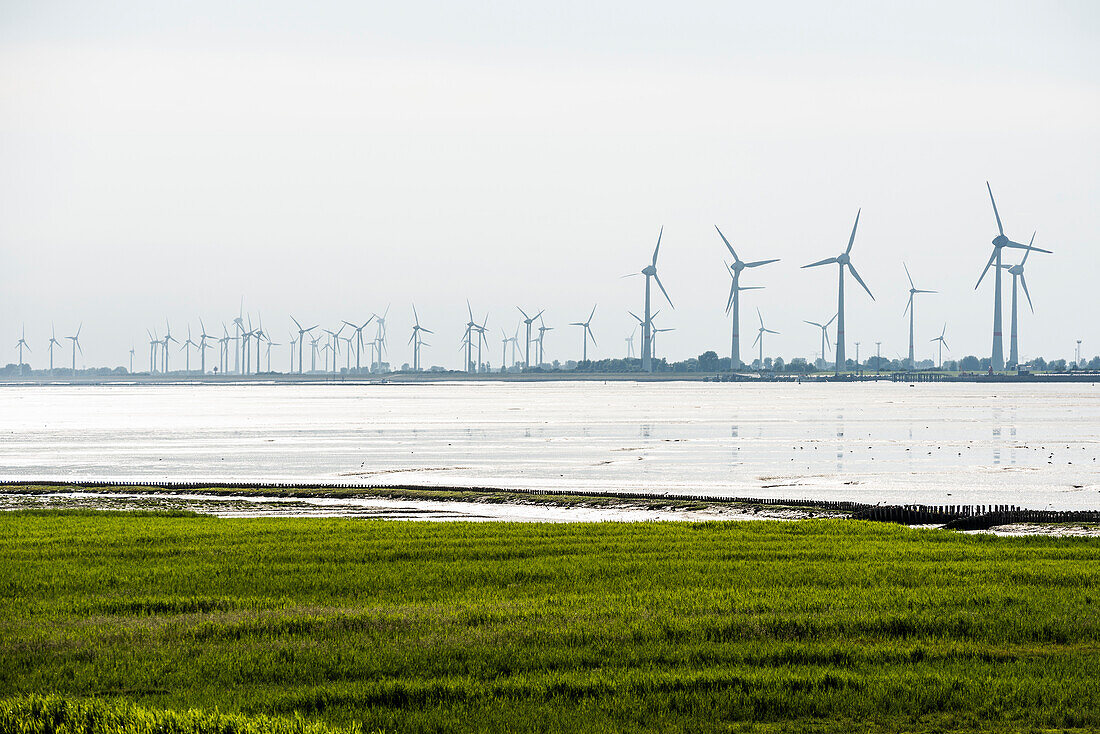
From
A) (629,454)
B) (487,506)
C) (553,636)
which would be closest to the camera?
(553,636)

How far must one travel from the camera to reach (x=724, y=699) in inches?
512

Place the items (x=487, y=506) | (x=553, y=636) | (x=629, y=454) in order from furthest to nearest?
(x=629, y=454), (x=487, y=506), (x=553, y=636)

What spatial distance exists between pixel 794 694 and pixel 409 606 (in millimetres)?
6911

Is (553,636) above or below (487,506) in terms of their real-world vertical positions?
above

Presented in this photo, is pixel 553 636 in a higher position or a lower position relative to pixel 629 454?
higher

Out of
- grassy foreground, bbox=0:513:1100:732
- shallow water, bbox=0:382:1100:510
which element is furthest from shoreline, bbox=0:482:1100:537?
grassy foreground, bbox=0:513:1100:732

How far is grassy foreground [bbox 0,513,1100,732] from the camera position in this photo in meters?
12.6

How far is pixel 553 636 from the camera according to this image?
1594cm

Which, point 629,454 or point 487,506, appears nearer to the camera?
point 487,506

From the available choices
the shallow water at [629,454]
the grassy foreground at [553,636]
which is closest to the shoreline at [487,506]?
the shallow water at [629,454]

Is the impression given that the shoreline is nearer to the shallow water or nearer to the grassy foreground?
the shallow water

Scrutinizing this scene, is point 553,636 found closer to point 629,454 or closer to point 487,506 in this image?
point 487,506

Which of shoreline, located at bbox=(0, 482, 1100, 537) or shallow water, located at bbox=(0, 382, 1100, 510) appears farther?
shallow water, located at bbox=(0, 382, 1100, 510)

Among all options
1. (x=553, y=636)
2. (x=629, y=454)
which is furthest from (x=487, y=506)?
(x=629, y=454)
